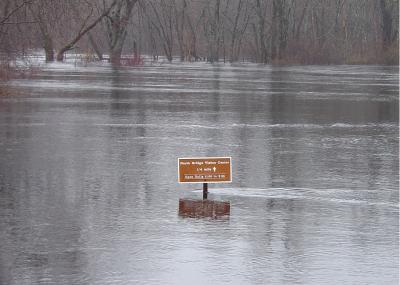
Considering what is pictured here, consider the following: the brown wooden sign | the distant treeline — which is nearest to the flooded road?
the brown wooden sign

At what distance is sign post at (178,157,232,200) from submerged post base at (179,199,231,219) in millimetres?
253

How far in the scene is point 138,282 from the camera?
7.97m

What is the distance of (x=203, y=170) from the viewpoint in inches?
464

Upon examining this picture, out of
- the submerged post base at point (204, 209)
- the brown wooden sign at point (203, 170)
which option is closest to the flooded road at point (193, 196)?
the submerged post base at point (204, 209)

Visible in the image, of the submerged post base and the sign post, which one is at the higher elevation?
the sign post

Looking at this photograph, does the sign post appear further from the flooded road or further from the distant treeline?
the distant treeline

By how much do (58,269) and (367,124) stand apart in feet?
49.9

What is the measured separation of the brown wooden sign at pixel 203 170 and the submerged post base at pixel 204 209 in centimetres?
25

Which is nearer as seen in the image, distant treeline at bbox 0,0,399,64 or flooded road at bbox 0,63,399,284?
flooded road at bbox 0,63,399,284

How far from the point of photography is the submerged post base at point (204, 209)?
11068 millimetres

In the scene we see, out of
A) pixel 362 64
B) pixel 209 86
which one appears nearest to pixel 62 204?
pixel 209 86

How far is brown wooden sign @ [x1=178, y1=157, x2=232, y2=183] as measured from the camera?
11.8 m

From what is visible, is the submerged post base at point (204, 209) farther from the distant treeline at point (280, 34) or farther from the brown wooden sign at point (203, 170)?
the distant treeline at point (280, 34)

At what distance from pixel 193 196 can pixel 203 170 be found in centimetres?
65
